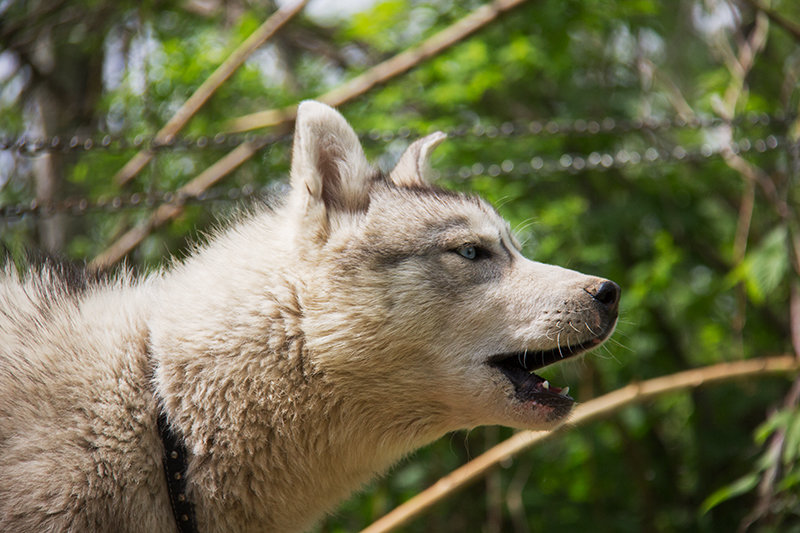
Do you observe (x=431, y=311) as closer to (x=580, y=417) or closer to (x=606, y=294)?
(x=606, y=294)

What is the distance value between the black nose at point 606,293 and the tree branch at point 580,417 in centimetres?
96

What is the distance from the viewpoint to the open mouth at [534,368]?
2.88m

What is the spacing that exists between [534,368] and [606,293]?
385 mm

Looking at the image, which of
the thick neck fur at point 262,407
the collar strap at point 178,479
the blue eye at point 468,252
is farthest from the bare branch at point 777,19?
the collar strap at point 178,479

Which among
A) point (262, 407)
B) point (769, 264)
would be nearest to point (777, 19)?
point (769, 264)

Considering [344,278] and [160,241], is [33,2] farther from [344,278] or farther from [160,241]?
[344,278]

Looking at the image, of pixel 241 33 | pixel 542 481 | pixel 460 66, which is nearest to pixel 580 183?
pixel 460 66

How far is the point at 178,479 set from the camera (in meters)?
2.65

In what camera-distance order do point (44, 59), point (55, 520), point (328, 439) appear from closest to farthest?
point (55, 520), point (328, 439), point (44, 59)

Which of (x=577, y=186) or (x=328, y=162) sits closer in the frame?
(x=328, y=162)

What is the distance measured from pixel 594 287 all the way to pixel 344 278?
0.91m

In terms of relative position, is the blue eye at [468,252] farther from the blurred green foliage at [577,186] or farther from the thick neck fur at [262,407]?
the blurred green foliage at [577,186]

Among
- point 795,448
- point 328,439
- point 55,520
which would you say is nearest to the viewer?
point 55,520

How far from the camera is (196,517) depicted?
2678mm
